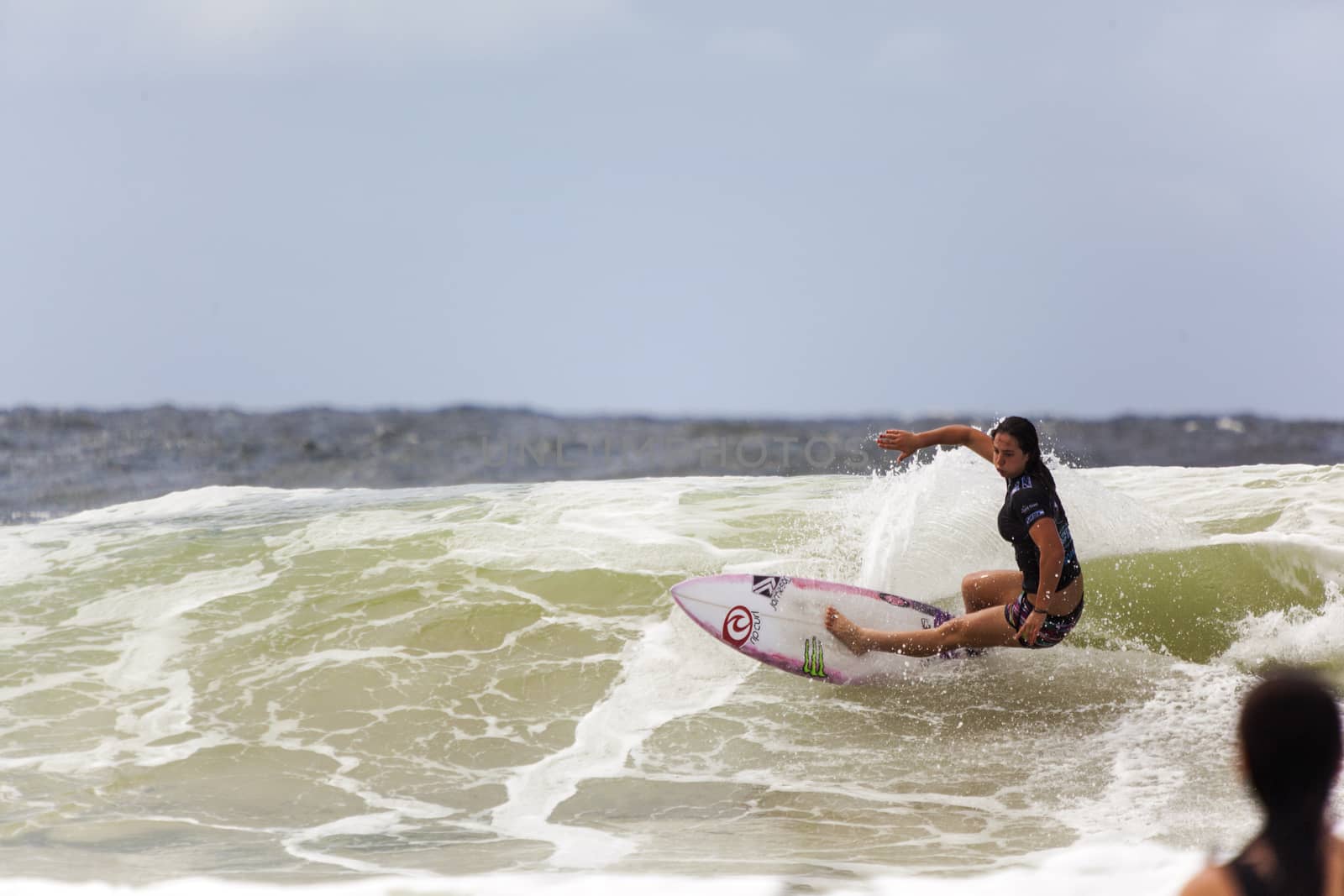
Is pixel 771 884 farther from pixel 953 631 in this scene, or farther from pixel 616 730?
pixel 953 631

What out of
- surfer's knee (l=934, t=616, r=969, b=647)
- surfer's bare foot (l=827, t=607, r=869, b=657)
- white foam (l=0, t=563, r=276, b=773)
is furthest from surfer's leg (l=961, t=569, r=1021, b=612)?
white foam (l=0, t=563, r=276, b=773)

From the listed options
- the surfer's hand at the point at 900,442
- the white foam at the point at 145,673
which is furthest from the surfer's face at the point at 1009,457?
the white foam at the point at 145,673

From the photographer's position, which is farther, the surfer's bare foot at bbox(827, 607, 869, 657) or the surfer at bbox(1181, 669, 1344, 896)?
the surfer's bare foot at bbox(827, 607, 869, 657)

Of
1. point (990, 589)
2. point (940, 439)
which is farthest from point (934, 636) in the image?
point (940, 439)

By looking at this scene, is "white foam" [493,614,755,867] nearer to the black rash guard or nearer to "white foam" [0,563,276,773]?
the black rash guard

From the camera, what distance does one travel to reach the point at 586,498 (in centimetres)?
1026

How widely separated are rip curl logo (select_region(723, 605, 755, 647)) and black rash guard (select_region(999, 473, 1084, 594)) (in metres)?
1.53

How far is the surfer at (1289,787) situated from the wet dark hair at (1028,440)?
11.7ft

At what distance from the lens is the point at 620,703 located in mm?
6410

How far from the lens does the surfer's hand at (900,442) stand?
580 cm

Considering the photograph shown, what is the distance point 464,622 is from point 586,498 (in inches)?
112

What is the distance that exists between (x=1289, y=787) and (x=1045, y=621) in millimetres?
3972

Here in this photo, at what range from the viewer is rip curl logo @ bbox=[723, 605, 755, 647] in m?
6.38

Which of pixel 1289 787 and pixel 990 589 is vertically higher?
pixel 1289 787
